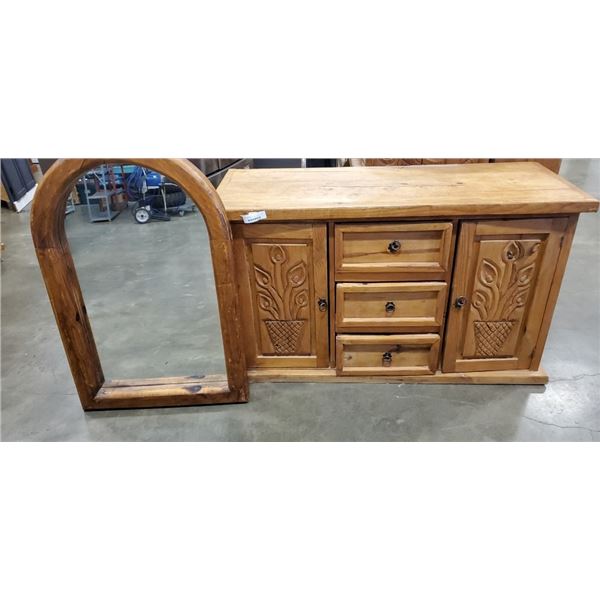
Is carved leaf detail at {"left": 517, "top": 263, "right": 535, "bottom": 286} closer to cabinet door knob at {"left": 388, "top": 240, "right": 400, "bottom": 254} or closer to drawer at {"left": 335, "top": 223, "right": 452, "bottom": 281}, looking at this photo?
drawer at {"left": 335, "top": 223, "right": 452, "bottom": 281}

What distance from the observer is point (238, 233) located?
1.99 m

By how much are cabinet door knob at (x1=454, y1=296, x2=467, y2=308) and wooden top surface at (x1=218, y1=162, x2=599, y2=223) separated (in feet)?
1.33

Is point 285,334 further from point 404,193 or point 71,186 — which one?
point 71,186

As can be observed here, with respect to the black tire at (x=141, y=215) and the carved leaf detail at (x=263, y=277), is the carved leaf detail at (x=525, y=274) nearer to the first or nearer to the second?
the carved leaf detail at (x=263, y=277)

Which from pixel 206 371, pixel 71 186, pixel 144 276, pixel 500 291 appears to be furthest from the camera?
pixel 144 276

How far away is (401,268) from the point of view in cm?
202

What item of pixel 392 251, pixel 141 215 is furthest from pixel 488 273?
pixel 141 215

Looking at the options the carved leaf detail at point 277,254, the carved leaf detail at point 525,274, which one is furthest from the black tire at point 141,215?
the carved leaf detail at point 525,274

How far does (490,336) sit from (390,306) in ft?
1.76

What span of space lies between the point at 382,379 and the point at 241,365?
0.73m

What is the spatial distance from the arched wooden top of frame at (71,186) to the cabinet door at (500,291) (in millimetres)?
1056

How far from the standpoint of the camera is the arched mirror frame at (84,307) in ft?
5.78

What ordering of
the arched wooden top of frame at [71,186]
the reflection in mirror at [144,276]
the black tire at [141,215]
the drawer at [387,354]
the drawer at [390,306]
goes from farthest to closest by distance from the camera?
the black tire at [141,215]
the reflection in mirror at [144,276]
the drawer at [387,354]
the drawer at [390,306]
the arched wooden top of frame at [71,186]

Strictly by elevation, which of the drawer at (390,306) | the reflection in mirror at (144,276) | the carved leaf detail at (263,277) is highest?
the carved leaf detail at (263,277)
